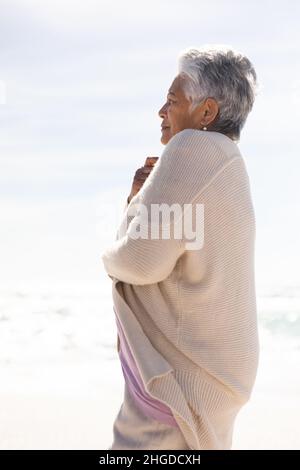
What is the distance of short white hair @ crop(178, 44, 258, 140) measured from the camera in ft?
6.85

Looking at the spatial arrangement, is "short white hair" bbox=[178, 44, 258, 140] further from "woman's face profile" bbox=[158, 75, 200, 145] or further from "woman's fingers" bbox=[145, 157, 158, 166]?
"woman's fingers" bbox=[145, 157, 158, 166]

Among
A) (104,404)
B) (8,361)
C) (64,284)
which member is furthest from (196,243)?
(64,284)

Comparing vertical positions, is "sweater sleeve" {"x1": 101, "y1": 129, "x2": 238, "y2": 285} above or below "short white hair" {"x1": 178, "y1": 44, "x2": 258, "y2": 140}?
below

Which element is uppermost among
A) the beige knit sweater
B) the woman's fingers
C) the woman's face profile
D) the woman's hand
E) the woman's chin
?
the woman's face profile

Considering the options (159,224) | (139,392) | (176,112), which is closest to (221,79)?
(176,112)

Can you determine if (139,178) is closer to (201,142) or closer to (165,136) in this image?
(165,136)

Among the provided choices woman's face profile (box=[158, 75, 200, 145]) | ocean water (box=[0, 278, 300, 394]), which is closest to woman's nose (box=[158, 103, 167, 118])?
woman's face profile (box=[158, 75, 200, 145])

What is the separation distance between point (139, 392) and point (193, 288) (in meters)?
0.30

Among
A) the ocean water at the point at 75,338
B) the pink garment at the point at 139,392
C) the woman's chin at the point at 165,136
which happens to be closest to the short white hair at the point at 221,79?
the woman's chin at the point at 165,136

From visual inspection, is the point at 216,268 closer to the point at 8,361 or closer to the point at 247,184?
the point at 247,184

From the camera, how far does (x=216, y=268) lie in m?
2.03

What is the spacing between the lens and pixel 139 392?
2035mm
